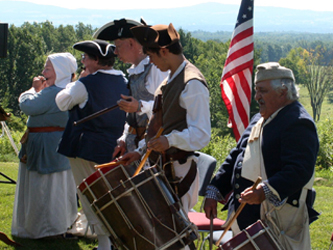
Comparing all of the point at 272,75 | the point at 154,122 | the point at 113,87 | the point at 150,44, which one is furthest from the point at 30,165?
the point at 272,75

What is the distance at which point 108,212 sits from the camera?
2676 millimetres

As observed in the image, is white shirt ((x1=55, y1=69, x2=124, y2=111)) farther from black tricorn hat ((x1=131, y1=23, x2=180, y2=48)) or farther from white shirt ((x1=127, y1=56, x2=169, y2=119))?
black tricorn hat ((x1=131, y1=23, x2=180, y2=48))

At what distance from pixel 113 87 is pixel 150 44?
1.40 metres

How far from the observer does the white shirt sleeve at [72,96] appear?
4078 mm

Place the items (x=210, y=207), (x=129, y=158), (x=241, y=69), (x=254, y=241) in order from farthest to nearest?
(x=241, y=69)
(x=129, y=158)
(x=210, y=207)
(x=254, y=241)

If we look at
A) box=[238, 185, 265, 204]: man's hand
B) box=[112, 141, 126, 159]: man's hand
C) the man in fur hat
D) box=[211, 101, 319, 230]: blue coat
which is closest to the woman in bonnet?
the man in fur hat

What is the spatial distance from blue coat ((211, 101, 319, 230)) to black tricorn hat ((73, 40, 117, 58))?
78.6 inches

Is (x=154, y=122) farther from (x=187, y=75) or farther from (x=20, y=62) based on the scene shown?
(x=20, y=62)

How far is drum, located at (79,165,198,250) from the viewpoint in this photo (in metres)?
2.60

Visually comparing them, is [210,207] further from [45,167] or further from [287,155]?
[45,167]

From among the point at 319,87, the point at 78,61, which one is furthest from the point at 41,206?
the point at 319,87

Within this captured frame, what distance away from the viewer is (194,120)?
2.86 metres

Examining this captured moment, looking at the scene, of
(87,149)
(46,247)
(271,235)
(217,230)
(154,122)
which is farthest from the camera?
(46,247)

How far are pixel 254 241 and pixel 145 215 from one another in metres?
0.64
